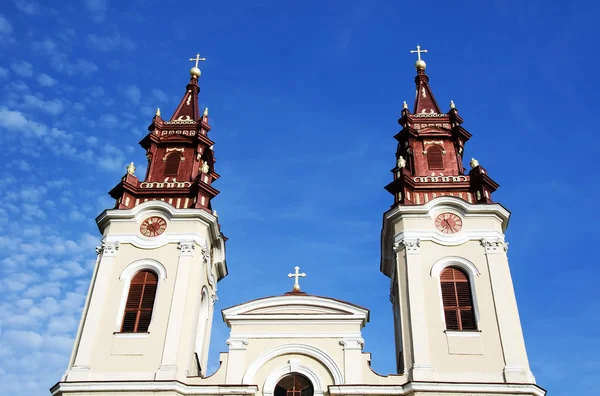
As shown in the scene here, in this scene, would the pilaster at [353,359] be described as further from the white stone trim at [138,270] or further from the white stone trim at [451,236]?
the white stone trim at [138,270]

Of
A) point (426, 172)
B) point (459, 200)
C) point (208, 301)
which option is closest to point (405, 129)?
point (426, 172)

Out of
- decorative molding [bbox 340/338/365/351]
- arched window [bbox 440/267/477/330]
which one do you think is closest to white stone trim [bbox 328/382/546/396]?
decorative molding [bbox 340/338/365/351]

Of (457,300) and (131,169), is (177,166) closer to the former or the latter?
(131,169)

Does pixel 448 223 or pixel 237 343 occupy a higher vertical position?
pixel 448 223

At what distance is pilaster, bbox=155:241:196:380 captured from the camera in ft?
72.0

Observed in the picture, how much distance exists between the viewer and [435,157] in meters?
28.3

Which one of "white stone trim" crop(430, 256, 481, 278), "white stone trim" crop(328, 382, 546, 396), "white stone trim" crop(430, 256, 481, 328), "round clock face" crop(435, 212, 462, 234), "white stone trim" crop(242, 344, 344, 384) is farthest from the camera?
"round clock face" crop(435, 212, 462, 234)

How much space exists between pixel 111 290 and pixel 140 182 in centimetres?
502

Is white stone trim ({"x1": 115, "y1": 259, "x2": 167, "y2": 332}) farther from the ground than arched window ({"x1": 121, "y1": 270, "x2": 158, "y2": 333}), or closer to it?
farther from the ground

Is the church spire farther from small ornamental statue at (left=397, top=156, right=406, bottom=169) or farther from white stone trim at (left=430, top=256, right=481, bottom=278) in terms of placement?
white stone trim at (left=430, top=256, right=481, bottom=278)

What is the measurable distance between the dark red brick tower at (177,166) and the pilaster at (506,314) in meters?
10.5

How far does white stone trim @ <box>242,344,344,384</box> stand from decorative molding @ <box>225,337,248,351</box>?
666 millimetres

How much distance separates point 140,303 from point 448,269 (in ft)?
34.8

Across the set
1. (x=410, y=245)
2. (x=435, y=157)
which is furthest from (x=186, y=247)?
(x=435, y=157)
